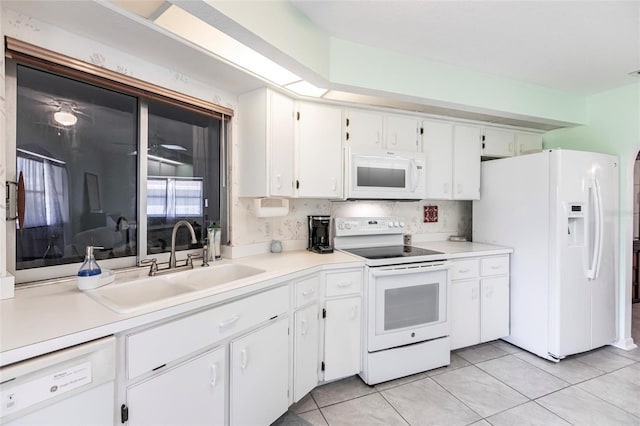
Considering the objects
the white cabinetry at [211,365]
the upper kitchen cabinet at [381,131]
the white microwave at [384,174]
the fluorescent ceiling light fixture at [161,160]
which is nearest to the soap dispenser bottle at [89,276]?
the white cabinetry at [211,365]

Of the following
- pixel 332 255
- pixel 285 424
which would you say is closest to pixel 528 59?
pixel 332 255

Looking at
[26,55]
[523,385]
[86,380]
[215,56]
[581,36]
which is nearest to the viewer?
[86,380]

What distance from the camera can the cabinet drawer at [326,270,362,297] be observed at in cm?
211

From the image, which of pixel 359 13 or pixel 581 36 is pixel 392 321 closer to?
pixel 359 13

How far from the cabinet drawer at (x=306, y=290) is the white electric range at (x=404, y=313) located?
0.41 meters

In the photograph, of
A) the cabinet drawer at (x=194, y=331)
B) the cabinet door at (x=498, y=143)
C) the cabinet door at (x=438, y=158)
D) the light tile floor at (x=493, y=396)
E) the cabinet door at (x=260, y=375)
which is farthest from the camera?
the cabinet door at (x=498, y=143)

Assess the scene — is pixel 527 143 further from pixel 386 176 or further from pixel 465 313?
pixel 465 313

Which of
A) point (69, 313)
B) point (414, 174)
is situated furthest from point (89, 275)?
point (414, 174)

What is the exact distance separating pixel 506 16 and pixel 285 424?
9.40 feet

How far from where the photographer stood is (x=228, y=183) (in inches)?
91.0

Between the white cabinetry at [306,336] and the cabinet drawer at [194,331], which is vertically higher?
the cabinet drawer at [194,331]

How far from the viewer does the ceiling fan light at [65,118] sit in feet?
5.04

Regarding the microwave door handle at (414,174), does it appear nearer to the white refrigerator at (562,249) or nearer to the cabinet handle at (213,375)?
the white refrigerator at (562,249)

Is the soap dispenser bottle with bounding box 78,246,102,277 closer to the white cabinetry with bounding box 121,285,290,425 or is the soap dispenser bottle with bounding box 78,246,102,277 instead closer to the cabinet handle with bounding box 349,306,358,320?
the white cabinetry with bounding box 121,285,290,425
